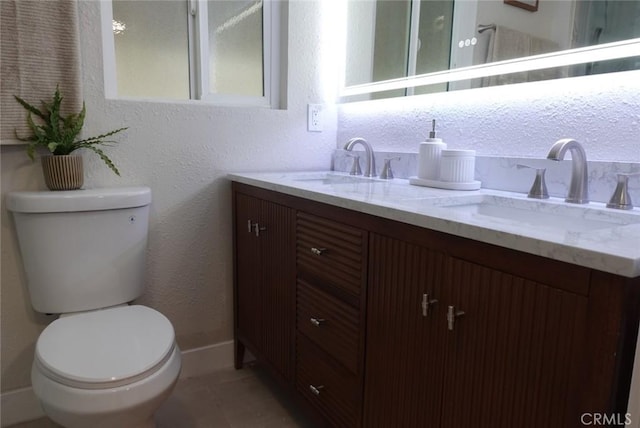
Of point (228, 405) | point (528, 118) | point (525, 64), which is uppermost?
point (525, 64)

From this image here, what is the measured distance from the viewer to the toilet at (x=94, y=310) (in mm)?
1012

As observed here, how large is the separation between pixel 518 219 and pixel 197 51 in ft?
4.52

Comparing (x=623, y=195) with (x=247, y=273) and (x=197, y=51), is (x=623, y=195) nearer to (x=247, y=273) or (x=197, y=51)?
(x=247, y=273)

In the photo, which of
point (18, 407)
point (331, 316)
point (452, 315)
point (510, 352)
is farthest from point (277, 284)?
point (18, 407)

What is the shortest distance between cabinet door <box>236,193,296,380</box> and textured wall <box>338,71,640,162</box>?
596 mm

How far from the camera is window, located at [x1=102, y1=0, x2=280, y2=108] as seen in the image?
168 centimetres

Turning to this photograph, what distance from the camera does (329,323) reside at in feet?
4.03

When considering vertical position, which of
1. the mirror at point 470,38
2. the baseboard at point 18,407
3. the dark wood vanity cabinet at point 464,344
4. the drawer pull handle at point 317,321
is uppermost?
the mirror at point 470,38

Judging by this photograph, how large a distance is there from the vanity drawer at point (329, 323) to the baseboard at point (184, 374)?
2.17ft

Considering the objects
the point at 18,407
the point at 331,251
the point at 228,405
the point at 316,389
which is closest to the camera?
the point at 331,251

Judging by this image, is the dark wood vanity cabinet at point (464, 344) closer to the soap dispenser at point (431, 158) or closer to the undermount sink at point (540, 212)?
the undermount sink at point (540, 212)

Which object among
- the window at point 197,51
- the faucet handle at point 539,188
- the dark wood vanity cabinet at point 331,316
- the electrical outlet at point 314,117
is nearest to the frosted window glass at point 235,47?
the window at point 197,51

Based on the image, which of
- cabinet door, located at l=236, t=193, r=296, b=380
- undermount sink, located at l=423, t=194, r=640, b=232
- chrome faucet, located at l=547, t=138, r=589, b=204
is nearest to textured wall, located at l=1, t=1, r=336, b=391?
cabinet door, located at l=236, t=193, r=296, b=380

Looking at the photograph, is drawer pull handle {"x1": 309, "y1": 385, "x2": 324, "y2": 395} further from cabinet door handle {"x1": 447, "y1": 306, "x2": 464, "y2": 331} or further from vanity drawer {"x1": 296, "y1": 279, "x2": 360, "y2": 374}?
cabinet door handle {"x1": 447, "y1": 306, "x2": 464, "y2": 331}
